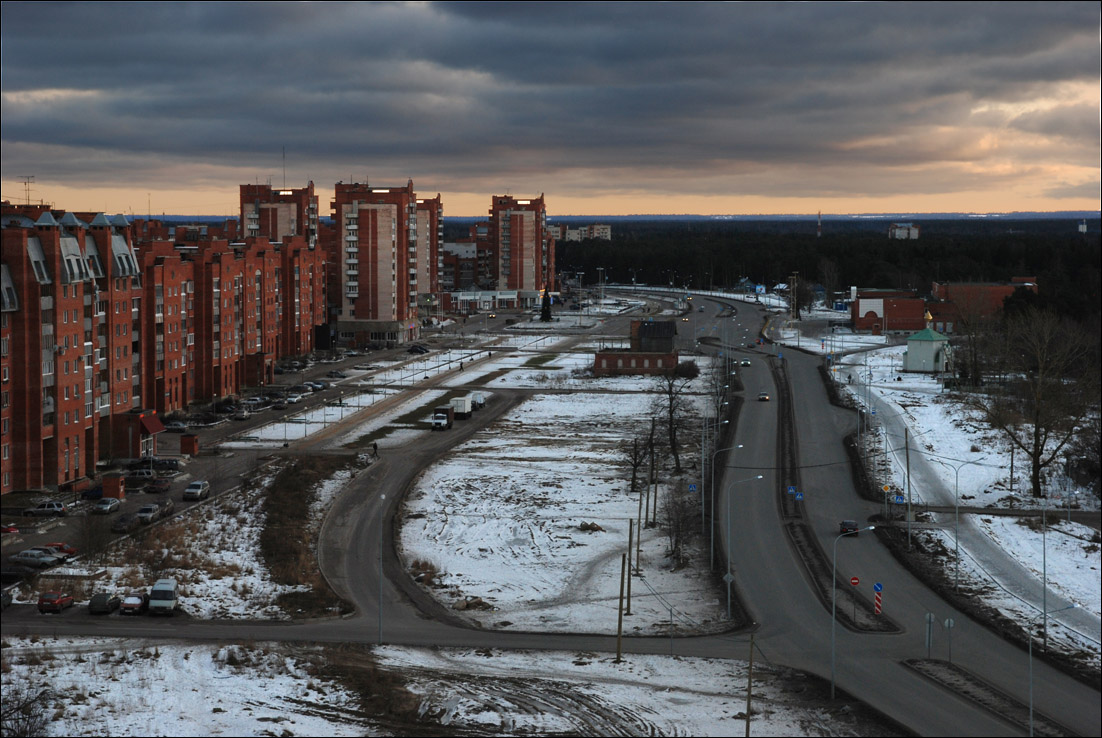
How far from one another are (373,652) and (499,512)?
14449 mm

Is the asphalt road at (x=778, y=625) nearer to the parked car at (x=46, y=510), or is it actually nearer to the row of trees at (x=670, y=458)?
the row of trees at (x=670, y=458)

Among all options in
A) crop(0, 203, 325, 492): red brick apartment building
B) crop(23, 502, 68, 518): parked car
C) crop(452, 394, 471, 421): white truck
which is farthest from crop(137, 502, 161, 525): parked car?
crop(452, 394, 471, 421): white truck

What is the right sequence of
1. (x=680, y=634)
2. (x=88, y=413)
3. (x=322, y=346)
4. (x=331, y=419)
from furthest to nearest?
(x=322, y=346), (x=331, y=419), (x=88, y=413), (x=680, y=634)

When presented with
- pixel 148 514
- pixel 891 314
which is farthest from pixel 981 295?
pixel 148 514

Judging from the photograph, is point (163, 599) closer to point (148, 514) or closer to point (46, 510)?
point (148, 514)

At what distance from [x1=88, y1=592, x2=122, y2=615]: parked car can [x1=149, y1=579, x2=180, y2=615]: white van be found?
2.97 ft

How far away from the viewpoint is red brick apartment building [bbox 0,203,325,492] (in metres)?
40.8

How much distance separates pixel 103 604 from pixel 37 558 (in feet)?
16.1

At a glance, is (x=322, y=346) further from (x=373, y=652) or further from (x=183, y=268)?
(x=373, y=652)

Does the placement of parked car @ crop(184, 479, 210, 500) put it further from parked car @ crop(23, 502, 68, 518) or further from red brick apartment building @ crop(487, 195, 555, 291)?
red brick apartment building @ crop(487, 195, 555, 291)

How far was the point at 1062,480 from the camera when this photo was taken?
43.7 m

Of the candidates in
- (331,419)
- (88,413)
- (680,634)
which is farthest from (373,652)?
(331,419)

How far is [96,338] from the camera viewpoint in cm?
4669

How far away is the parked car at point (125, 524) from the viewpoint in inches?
1485
